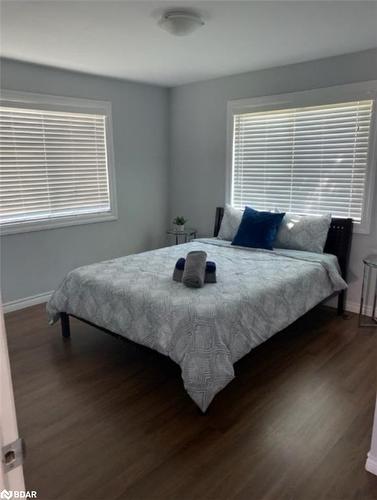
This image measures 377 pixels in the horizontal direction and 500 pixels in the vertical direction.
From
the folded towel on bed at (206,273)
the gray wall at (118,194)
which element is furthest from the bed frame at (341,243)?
the gray wall at (118,194)

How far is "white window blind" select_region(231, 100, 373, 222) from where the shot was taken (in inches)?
142

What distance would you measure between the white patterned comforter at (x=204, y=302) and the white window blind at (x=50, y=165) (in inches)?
48.5

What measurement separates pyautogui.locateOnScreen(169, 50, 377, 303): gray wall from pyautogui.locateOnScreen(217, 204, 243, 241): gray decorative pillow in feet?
1.40

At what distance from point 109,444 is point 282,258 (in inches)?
87.6

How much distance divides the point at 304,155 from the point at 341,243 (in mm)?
1013

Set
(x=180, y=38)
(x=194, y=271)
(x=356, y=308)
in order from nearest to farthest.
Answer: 1. (x=194, y=271)
2. (x=180, y=38)
3. (x=356, y=308)

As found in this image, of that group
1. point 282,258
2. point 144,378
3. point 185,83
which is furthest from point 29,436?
point 185,83

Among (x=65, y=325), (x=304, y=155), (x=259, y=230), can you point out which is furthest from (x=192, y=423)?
(x=304, y=155)

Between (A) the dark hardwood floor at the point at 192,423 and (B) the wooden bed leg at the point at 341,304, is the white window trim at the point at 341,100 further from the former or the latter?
(A) the dark hardwood floor at the point at 192,423

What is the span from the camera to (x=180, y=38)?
9.74 ft

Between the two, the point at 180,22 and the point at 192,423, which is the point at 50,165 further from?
the point at 192,423

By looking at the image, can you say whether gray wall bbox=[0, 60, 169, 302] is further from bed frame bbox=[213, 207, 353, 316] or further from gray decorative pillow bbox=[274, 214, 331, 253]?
bed frame bbox=[213, 207, 353, 316]

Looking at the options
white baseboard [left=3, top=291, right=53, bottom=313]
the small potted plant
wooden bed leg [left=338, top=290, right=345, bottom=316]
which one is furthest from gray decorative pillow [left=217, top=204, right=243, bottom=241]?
white baseboard [left=3, top=291, right=53, bottom=313]

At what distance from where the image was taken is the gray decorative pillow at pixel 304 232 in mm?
3711
